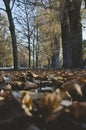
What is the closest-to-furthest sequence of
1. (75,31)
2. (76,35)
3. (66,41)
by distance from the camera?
1. (76,35)
2. (75,31)
3. (66,41)

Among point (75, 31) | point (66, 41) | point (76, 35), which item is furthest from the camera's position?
point (66, 41)

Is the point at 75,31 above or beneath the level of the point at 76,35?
above

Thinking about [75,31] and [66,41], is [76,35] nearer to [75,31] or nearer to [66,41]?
[75,31]

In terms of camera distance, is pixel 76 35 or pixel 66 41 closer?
pixel 76 35

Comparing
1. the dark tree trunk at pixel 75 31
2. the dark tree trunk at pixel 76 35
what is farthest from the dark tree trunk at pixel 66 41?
the dark tree trunk at pixel 76 35

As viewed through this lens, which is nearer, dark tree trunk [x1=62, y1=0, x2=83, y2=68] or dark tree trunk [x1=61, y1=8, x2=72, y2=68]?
dark tree trunk [x1=62, y1=0, x2=83, y2=68]

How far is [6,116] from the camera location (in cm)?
80

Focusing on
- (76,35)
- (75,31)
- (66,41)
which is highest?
(75,31)

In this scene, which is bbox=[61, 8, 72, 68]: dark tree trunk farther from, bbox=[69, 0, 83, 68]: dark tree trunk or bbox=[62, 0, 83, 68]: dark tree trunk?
bbox=[69, 0, 83, 68]: dark tree trunk

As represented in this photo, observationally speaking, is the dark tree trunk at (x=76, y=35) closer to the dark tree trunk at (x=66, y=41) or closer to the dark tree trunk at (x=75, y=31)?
the dark tree trunk at (x=75, y=31)

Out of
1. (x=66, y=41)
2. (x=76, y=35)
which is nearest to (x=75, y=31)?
(x=76, y=35)

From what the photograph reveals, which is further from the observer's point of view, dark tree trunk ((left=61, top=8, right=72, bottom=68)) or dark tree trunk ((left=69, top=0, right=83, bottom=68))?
dark tree trunk ((left=61, top=8, right=72, bottom=68))

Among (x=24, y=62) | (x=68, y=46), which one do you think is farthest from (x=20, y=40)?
(x=24, y=62)

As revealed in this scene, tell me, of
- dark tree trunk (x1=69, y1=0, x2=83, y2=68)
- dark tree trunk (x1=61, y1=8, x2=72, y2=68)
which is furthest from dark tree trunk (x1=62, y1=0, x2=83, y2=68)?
dark tree trunk (x1=61, y1=8, x2=72, y2=68)
